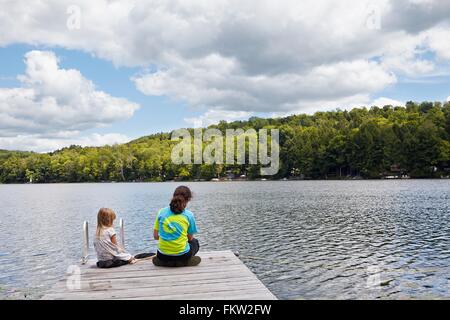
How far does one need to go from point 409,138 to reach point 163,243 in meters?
114

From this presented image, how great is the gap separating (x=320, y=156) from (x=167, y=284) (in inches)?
4951

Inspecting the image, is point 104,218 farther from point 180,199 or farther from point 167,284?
point 167,284

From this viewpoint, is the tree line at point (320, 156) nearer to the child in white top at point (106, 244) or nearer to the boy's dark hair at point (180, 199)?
the boy's dark hair at point (180, 199)

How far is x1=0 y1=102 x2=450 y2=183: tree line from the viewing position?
111 metres

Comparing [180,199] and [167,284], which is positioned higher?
[180,199]

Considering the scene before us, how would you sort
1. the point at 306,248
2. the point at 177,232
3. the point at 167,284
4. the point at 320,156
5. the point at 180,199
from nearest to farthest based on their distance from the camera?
the point at 167,284 < the point at 180,199 < the point at 177,232 < the point at 306,248 < the point at 320,156

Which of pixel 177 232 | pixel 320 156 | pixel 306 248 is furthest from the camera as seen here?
pixel 320 156

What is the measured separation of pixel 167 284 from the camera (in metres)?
8.44

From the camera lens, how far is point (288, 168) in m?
143

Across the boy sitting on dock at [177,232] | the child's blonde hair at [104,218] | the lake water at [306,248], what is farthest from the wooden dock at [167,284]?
the lake water at [306,248]

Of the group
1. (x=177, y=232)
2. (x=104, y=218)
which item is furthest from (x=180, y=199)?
(x=104, y=218)

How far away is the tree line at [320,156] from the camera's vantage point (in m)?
111

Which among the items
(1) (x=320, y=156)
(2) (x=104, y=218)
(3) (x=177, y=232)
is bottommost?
(3) (x=177, y=232)
